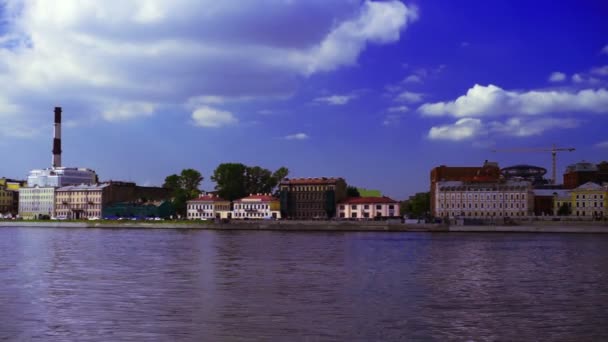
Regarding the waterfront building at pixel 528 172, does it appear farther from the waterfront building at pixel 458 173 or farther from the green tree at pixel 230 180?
the green tree at pixel 230 180

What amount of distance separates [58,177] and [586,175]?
314ft

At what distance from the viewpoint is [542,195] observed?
116 m

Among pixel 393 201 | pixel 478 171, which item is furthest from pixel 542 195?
pixel 393 201

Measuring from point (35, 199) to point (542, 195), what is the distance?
9077cm

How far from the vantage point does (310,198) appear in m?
120

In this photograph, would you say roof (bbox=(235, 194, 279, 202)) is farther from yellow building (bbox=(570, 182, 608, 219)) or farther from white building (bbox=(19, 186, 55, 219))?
yellow building (bbox=(570, 182, 608, 219))

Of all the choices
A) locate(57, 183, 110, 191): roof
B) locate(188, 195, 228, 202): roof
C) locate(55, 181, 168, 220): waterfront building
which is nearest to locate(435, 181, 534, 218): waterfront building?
locate(188, 195, 228, 202): roof

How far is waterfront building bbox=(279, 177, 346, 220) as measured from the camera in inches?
4636

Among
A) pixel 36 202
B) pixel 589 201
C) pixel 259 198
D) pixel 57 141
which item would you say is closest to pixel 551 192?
pixel 589 201

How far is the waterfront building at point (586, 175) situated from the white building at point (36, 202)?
302 ft

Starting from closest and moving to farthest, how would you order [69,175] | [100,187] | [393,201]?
[393,201] → [100,187] → [69,175]

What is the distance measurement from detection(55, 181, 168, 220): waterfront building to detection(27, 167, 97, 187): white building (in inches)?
116

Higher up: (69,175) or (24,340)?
(69,175)

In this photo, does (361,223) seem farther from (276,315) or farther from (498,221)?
(276,315)
